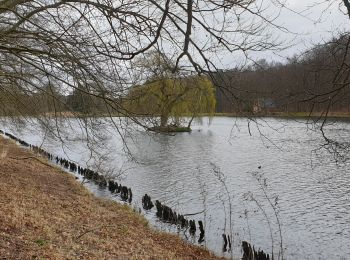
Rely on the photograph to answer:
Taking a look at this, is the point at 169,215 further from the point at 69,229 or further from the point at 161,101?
the point at 161,101

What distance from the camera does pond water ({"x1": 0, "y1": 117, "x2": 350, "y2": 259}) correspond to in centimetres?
1048

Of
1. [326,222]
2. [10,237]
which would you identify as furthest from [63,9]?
[326,222]

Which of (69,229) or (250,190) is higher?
(69,229)

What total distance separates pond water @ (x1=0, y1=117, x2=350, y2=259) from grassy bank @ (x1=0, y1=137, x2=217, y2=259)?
1178mm

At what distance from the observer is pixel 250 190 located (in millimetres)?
16703

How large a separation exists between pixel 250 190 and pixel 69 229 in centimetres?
944

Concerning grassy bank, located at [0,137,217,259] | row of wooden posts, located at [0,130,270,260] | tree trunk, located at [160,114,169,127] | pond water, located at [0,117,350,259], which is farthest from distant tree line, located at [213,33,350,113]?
row of wooden posts, located at [0,130,270,260]

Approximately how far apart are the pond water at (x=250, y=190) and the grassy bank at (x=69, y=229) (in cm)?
118

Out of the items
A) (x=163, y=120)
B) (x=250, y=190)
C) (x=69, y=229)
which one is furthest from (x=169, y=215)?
(x=163, y=120)

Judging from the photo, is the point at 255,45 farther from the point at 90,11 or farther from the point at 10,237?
the point at 10,237

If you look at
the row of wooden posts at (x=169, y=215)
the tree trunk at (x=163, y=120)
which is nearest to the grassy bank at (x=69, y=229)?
the row of wooden posts at (x=169, y=215)

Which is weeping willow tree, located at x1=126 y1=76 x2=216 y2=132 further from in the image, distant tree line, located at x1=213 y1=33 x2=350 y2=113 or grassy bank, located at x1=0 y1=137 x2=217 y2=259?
grassy bank, located at x1=0 y1=137 x2=217 y2=259

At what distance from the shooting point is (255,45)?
420 centimetres

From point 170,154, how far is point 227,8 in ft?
80.4
